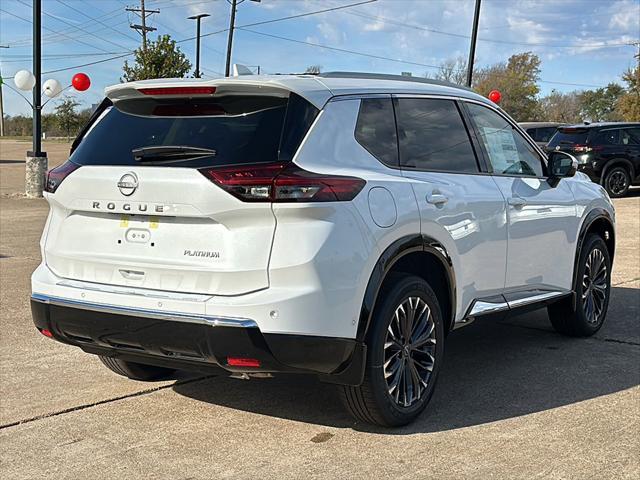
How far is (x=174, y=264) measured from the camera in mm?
3982

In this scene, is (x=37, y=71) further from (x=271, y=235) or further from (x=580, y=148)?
(x=271, y=235)

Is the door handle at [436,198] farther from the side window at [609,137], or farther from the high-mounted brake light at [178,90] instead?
the side window at [609,137]

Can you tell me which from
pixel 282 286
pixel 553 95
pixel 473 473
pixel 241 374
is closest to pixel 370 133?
pixel 282 286

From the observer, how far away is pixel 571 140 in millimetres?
19672

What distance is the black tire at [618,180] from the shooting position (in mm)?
19781

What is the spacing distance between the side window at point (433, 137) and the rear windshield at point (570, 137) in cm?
1499

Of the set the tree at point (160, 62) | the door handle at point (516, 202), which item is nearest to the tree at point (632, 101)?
the tree at point (160, 62)

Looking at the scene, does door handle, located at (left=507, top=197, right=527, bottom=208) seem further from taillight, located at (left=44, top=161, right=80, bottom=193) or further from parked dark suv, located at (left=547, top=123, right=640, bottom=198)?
parked dark suv, located at (left=547, top=123, right=640, bottom=198)

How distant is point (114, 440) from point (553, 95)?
100955 millimetres

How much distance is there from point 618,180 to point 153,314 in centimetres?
1788

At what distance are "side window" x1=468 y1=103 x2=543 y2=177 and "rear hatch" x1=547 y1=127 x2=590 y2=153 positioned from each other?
1412 cm

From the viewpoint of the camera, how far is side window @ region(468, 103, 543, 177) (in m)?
5.45

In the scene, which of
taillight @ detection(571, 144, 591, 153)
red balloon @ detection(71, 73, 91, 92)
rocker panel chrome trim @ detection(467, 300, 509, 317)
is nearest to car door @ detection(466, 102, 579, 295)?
rocker panel chrome trim @ detection(467, 300, 509, 317)

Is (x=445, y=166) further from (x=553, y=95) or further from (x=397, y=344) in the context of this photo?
(x=553, y=95)
